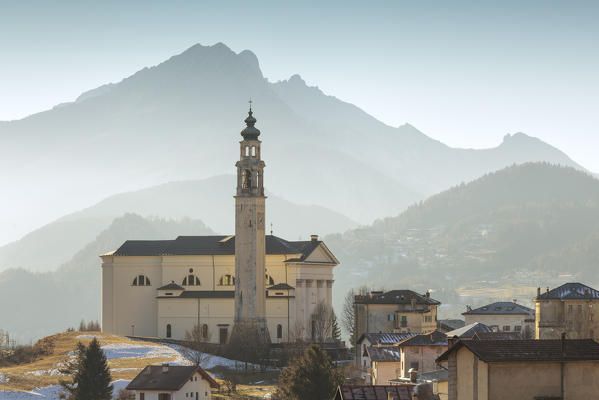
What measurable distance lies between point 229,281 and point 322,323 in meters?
11.2

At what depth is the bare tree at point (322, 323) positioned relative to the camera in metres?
143

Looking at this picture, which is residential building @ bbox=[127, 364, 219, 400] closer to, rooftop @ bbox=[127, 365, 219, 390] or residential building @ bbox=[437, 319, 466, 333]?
rooftop @ bbox=[127, 365, 219, 390]

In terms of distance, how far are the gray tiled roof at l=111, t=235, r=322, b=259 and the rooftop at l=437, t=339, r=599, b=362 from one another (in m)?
98.6

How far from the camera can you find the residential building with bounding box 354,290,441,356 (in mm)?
139500

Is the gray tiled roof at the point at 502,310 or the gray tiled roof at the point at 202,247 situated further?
the gray tiled roof at the point at 502,310

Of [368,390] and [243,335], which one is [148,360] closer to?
[243,335]

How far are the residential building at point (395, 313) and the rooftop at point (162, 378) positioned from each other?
149 ft

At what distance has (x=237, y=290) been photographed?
140m

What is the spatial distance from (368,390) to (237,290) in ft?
270

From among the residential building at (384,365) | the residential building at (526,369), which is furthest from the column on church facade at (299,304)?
the residential building at (526,369)

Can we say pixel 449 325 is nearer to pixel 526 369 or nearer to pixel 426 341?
pixel 426 341

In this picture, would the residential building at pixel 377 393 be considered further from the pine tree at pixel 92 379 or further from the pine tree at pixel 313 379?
the pine tree at pixel 92 379

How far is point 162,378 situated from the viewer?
9431 cm

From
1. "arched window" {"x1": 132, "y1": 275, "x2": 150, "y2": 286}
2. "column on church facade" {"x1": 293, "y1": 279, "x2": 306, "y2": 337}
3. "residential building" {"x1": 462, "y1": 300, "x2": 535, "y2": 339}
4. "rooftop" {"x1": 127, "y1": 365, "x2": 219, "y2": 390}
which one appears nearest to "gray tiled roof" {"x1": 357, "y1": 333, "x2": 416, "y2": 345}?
Result: "rooftop" {"x1": 127, "y1": 365, "x2": 219, "y2": 390}
